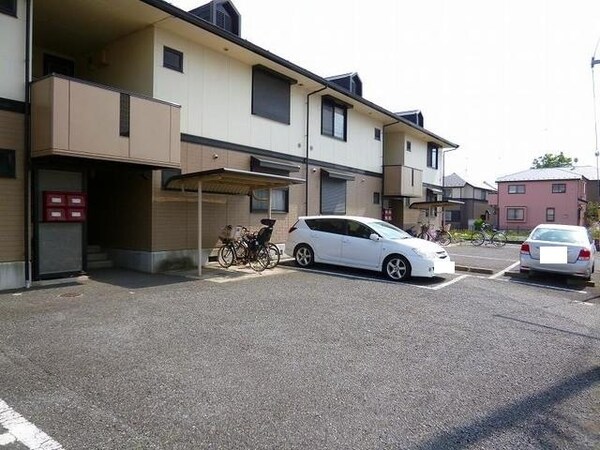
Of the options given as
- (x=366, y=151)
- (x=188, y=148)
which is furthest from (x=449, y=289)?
(x=366, y=151)

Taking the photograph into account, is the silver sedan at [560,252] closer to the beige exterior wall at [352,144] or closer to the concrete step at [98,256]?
the beige exterior wall at [352,144]

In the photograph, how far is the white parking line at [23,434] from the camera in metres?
2.69

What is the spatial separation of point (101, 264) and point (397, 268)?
7.31 metres

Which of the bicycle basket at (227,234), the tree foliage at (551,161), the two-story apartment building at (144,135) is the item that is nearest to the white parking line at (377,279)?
the bicycle basket at (227,234)

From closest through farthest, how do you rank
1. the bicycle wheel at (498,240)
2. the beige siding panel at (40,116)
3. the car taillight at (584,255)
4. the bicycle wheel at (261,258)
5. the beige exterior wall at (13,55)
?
the beige siding panel at (40,116) → the beige exterior wall at (13,55) → the car taillight at (584,255) → the bicycle wheel at (261,258) → the bicycle wheel at (498,240)

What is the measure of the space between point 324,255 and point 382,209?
9.87 meters

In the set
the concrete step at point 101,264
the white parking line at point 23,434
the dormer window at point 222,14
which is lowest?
the white parking line at point 23,434

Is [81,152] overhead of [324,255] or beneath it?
overhead

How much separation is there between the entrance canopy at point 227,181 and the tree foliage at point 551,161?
64265 millimetres

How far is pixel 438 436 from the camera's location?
9.53 feet

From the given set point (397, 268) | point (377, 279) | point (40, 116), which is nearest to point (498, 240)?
point (397, 268)

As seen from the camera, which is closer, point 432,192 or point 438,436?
point 438,436

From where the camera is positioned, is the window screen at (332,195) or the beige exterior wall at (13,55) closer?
the beige exterior wall at (13,55)

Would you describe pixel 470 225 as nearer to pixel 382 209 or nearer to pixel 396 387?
pixel 382 209
